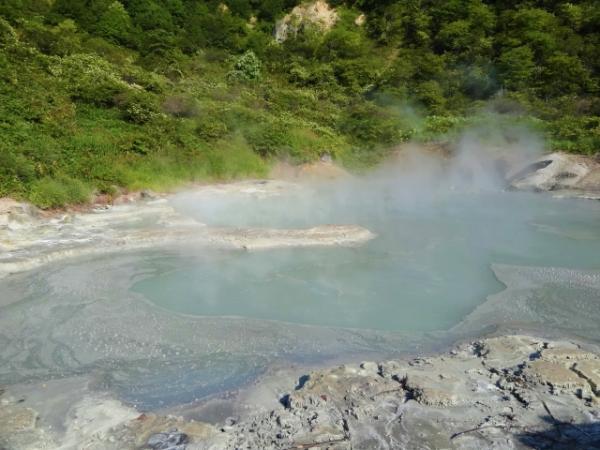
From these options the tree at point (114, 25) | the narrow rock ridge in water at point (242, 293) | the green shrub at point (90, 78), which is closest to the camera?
the narrow rock ridge in water at point (242, 293)

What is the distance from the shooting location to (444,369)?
6.38 m

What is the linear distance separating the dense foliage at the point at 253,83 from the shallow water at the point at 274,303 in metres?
5.45

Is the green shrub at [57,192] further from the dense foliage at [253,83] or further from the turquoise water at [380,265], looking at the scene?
the turquoise water at [380,265]

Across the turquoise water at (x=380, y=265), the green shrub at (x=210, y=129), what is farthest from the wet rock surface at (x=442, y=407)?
the green shrub at (x=210, y=129)

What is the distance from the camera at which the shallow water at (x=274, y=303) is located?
721 cm

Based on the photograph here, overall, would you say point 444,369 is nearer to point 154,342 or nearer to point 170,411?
point 170,411

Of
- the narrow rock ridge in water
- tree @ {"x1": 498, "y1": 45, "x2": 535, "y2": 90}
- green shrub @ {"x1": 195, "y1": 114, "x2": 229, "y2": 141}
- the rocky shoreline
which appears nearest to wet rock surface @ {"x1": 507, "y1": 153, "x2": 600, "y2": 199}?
the narrow rock ridge in water

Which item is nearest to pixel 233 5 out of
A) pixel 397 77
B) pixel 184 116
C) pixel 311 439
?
pixel 397 77

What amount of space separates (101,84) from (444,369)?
61.3ft

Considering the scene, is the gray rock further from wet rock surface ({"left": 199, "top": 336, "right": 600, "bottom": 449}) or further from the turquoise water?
the turquoise water

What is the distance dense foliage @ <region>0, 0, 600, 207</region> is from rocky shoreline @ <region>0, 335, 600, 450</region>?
389 inches

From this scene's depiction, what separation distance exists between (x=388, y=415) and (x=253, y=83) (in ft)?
87.7

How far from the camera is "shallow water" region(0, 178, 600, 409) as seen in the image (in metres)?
7.21

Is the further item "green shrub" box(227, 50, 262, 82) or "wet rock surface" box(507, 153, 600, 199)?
"green shrub" box(227, 50, 262, 82)
